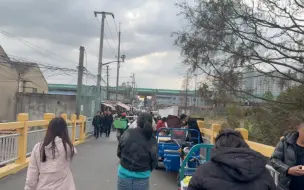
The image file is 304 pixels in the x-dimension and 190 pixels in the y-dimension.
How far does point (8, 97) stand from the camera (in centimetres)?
4391

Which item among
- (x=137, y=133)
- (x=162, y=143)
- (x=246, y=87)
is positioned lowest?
(x=162, y=143)

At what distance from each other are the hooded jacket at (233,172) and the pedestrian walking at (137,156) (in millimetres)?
1915

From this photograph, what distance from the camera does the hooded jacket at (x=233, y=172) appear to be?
2578mm

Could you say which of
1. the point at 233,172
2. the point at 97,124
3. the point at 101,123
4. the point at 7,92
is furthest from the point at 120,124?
the point at 7,92

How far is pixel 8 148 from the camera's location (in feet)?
32.1

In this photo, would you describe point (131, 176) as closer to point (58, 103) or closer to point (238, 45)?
point (238, 45)

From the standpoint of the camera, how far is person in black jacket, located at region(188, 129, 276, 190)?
2580mm

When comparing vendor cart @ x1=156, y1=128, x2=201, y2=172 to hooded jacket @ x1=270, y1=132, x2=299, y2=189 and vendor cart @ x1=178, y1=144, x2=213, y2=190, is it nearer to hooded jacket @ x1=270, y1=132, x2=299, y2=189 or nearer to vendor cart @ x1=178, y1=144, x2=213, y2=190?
vendor cart @ x1=178, y1=144, x2=213, y2=190

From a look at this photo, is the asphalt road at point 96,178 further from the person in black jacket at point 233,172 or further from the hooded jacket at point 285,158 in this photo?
the person in black jacket at point 233,172

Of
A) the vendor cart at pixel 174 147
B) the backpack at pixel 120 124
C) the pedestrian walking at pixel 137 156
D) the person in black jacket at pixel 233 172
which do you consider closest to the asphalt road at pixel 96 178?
the vendor cart at pixel 174 147

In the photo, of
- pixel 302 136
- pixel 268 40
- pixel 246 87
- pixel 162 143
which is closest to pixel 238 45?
pixel 268 40

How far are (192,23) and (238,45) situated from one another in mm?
2073

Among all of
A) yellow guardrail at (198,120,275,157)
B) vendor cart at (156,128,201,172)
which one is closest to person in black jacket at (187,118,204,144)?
vendor cart at (156,128,201,172)

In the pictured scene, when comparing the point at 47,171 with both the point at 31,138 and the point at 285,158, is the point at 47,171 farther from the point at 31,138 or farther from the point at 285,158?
the point at 31,138
